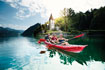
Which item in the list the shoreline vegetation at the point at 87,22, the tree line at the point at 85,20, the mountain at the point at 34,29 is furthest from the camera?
the mountain at the point at 34,29

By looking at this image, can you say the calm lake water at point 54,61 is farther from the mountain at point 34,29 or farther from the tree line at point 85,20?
the mountain at point 34,29

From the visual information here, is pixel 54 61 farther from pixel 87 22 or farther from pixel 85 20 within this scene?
pixel 85 20

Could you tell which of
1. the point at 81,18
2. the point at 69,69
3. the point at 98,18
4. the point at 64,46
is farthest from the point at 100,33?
the point at 69,69

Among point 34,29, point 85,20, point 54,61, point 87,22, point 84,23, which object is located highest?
point 85,20

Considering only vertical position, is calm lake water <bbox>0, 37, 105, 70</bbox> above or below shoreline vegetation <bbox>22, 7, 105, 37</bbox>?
below

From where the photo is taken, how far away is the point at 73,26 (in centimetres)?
2041

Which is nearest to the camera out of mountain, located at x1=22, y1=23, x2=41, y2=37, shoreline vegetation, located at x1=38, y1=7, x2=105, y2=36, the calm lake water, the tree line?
the calm lake water

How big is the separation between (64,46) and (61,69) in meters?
1.73

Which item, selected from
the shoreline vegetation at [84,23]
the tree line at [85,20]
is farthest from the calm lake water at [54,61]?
the tree line at [85,20]

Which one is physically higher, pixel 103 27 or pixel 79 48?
pixel 103 27

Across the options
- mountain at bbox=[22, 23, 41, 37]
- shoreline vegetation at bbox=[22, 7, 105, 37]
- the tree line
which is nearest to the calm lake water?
shoreline vegetation at bbox=[22, 7, 105, 37]

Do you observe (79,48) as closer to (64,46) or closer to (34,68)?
(64,46)

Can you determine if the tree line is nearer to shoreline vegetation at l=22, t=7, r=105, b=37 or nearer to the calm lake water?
shoreline vegetation at l=22, t=7, r=105, b=37

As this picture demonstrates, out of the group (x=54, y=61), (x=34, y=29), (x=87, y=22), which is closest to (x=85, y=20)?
(x=87, y=22)
